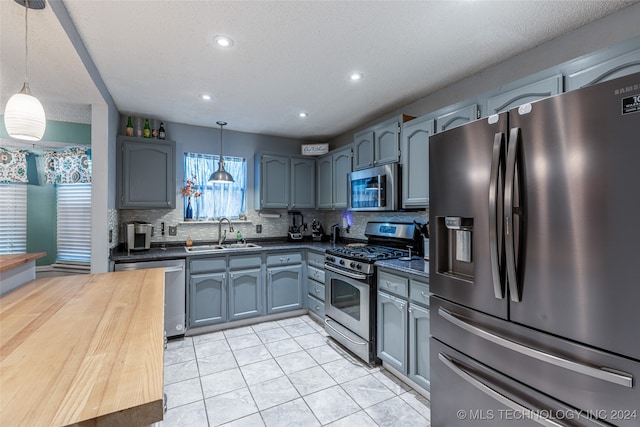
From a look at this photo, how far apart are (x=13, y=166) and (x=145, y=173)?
137cm

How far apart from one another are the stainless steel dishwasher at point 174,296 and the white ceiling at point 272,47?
5.58 feet

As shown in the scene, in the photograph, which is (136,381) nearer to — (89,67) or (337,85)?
(89,67)

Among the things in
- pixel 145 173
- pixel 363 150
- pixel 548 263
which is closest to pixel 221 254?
pixel 145 173

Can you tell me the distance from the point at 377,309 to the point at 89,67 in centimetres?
288

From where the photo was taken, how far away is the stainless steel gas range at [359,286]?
8.36 ft

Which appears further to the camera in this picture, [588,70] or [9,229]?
[9,229]

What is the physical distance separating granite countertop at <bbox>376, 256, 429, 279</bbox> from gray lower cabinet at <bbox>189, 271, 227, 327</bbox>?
189 cm

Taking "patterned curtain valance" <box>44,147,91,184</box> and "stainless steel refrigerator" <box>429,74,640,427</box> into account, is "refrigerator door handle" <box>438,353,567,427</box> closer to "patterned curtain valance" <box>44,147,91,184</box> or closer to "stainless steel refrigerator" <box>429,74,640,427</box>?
"stainless steel refrigerator" <box>429,74,640,427</box>

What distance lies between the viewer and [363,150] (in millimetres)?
3252

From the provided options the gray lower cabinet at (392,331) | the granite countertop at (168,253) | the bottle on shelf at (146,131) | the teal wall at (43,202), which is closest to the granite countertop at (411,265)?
the gray lower cabinet at (392,331)

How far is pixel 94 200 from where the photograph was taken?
2.66m

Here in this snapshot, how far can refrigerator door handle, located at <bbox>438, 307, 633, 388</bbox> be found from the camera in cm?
100

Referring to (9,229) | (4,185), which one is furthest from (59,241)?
(4,185)

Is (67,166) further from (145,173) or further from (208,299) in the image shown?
(208,299)
